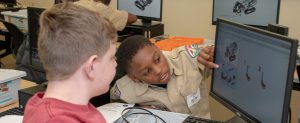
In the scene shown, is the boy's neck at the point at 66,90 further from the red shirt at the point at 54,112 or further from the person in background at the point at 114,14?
the person in background at the point at 114,14

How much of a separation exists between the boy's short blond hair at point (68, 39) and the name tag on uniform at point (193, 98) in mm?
727

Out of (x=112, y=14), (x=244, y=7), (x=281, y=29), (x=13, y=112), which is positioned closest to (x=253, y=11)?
(x=244, y=7)

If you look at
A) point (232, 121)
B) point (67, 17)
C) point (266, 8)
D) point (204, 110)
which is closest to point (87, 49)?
point (67, 17)

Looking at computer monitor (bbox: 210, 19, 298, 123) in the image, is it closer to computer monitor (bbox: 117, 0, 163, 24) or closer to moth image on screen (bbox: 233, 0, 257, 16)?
moth image on screen (bbox: 233, 0, 257, 16)

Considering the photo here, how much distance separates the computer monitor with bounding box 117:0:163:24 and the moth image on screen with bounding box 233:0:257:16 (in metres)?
0.65

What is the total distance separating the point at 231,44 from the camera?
1346mm

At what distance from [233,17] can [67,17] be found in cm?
211

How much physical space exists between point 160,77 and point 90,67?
656mm

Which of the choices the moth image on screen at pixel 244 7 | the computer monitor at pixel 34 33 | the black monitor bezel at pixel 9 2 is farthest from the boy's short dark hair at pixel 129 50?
the black monitor bezel at pixel 9 2

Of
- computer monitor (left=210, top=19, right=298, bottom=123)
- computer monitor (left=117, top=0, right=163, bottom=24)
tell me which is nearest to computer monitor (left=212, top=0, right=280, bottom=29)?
computer monitor (left=117, top=0, right=163, bottom=24)

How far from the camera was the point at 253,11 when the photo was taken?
2.69 m

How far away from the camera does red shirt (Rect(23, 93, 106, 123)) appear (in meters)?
0.84

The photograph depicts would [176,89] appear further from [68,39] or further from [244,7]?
[244,7]

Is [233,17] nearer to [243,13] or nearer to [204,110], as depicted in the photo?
[243,13]
